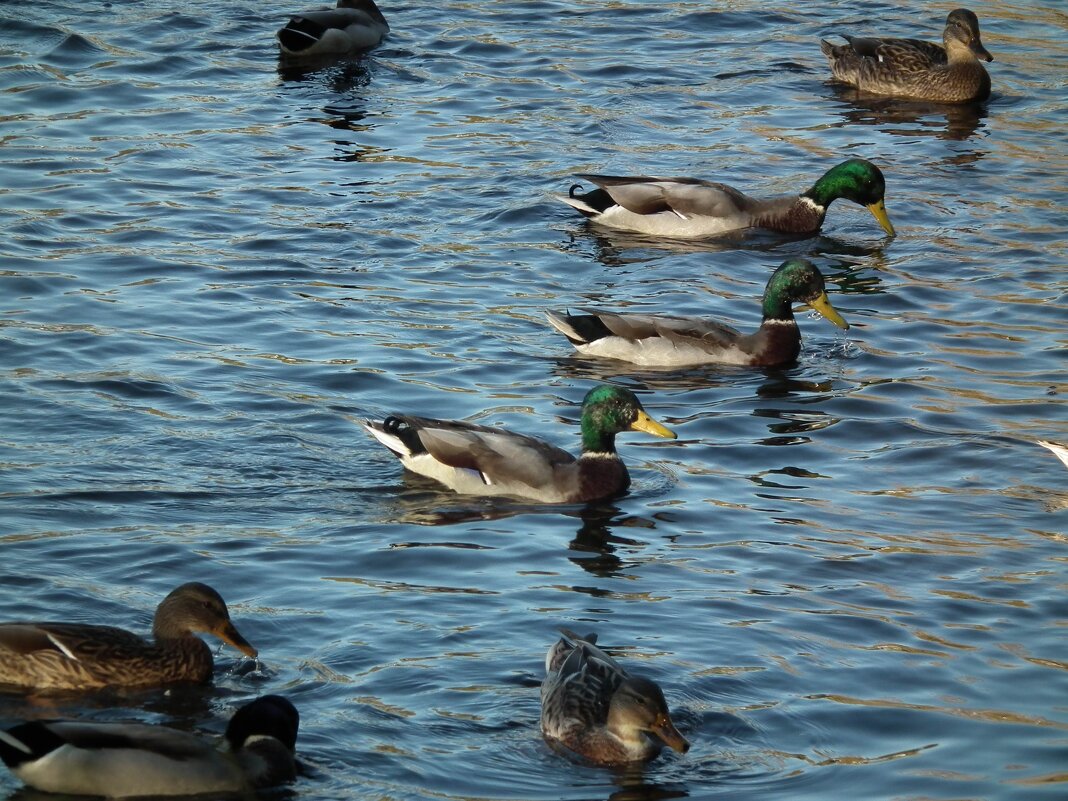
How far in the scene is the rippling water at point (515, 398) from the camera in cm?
833

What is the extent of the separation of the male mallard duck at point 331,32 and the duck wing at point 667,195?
5813 mm

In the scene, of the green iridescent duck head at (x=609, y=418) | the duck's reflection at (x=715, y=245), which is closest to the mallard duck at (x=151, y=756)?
the green iridescent duck head at (x=609, y=418)

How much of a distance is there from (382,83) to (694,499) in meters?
10.8

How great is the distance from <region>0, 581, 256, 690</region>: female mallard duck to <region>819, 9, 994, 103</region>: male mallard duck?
550 inches

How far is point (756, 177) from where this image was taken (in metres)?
18.1

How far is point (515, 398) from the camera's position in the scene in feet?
41.2

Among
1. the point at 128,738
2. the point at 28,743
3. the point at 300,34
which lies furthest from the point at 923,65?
the point at 28,743

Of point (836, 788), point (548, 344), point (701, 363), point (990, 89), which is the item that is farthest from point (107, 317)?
point (990, 89)

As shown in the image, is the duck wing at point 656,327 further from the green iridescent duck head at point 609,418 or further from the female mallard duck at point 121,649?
the female mallard duck at point 121,649

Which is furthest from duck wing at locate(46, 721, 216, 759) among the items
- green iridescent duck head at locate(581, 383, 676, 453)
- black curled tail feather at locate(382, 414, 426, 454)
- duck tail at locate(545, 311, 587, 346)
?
duck tail at locate(545, 311, 587, 346)

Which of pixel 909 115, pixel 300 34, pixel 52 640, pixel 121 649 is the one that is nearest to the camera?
pixel 52 640

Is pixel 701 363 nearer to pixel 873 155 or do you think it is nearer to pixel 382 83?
pixel 873 155

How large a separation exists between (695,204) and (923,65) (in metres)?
5.72

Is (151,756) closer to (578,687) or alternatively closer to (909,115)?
(578,687)
